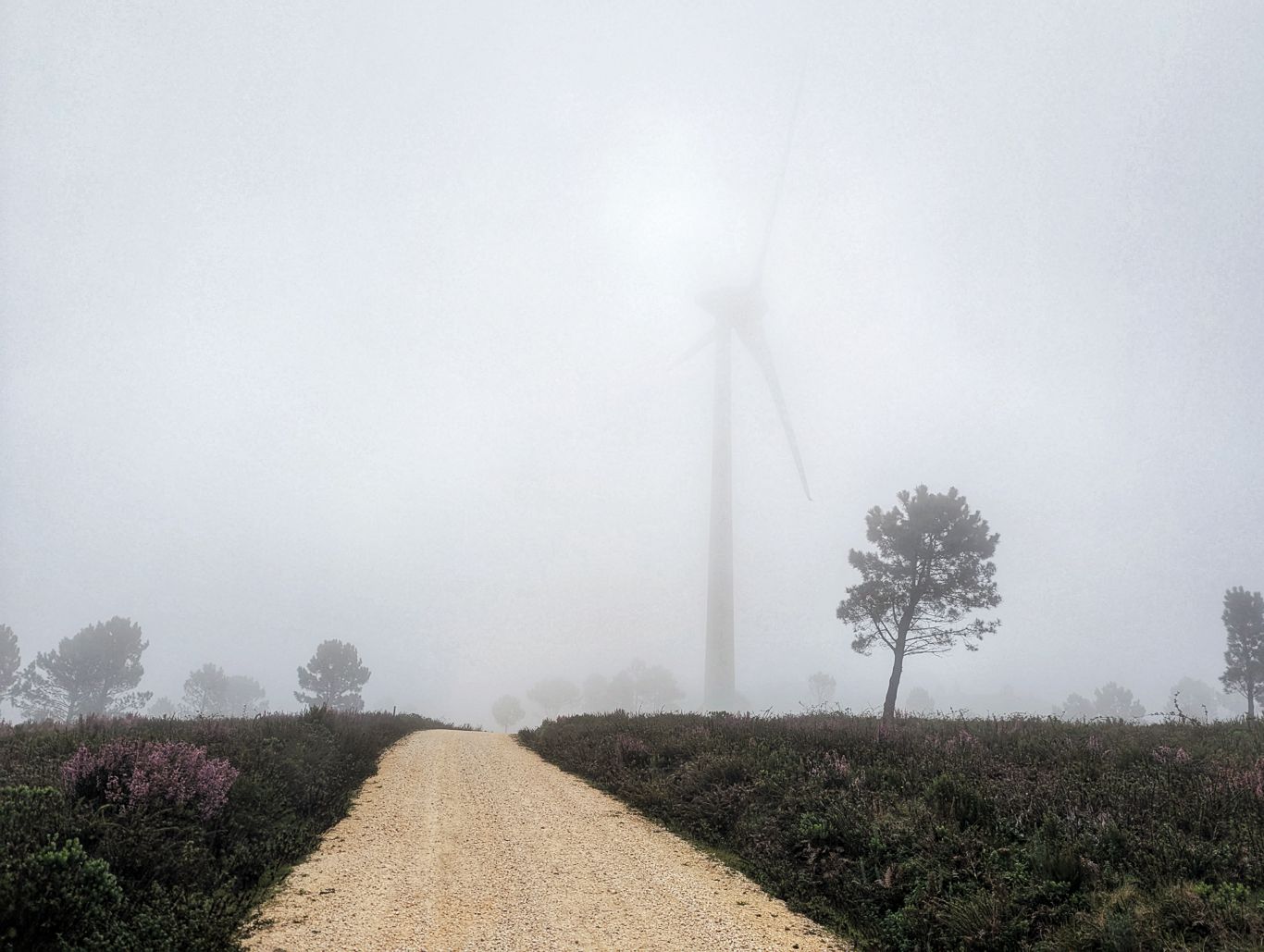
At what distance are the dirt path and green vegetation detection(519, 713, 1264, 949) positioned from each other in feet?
2.39

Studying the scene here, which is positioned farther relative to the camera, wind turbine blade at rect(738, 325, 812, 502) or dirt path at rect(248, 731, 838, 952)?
wind turbine blade at rect(738, 325, 812, 502)

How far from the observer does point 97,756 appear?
6.50 m

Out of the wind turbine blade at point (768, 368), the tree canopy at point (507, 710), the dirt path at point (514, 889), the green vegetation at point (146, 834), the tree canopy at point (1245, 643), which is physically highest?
the wind turbine blade at point (768, 368)

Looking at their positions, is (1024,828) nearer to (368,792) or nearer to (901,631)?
(368,792)

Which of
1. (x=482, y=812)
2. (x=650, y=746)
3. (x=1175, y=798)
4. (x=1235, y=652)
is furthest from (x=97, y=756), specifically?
(x=1235, y=652)

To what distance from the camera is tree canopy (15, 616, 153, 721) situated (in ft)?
180

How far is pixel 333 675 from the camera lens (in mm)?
69125

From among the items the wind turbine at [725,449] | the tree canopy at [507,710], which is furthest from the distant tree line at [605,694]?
the wind turbine at [725,449]

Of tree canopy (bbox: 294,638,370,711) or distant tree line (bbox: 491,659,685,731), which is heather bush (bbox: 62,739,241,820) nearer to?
tree canopy (bbox: 294,638,370,711)

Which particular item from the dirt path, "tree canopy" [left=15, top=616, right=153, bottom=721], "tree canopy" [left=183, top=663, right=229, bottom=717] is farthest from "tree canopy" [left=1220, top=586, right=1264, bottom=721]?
"tree canopy" [left=183, top=663, right=229, bottom=717]

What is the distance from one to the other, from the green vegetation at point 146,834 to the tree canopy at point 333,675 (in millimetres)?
67269

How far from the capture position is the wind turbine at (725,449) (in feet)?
261

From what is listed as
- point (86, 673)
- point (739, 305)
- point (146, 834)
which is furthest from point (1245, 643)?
point (86, 673)

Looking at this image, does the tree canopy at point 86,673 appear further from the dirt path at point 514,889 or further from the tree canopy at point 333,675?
the dirt path at point 514,889
